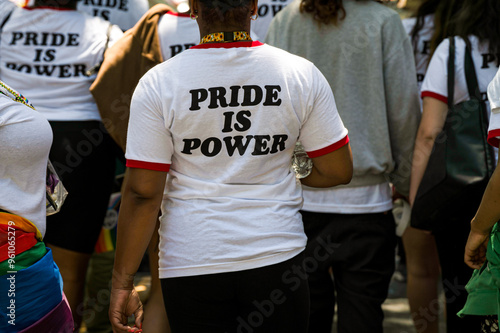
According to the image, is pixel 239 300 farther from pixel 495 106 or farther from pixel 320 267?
pixel 495 106

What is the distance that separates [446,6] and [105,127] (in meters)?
1.75

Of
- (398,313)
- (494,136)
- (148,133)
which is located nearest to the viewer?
(148,133)

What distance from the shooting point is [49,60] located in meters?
3.28

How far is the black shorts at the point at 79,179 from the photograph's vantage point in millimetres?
3281

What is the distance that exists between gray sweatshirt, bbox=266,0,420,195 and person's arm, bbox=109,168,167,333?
105cm

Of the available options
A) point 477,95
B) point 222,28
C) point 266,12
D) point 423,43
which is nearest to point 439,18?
point 423,43

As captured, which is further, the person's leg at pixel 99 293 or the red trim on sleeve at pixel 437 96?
the person's leg at pixel 99 293

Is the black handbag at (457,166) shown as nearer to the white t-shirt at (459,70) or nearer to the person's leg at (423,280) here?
the white t-shirt at (459,70)

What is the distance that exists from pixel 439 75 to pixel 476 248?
0.90 m

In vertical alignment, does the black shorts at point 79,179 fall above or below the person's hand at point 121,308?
below

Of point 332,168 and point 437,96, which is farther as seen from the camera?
point 437,96

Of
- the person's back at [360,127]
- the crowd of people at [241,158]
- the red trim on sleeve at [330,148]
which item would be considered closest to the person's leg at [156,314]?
the crowd of people at [241,158]

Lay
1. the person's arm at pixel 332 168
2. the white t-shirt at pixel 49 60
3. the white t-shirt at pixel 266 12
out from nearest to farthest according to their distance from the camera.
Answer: the person's arm at pixel 332 168, the white t-shirt at pixel 49 60, the white t-shirt at pixel 266 12

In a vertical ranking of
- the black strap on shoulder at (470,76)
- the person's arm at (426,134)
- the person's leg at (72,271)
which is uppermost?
the black strap on shoulder at (470,76)
